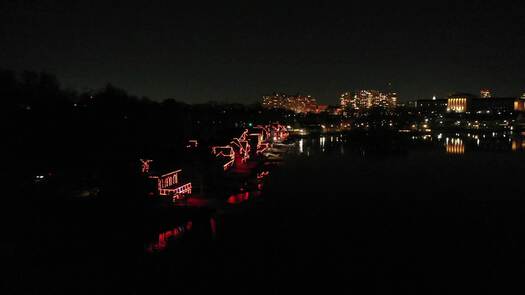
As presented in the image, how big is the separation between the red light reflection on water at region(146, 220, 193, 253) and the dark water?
0.03m

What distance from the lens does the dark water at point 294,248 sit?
22.8ft

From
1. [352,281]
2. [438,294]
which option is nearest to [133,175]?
[352,281]

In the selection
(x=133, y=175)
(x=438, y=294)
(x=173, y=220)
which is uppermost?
(x=133, y=175)

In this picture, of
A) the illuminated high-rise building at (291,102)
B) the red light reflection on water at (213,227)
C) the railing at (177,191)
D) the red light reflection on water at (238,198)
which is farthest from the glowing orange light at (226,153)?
the illuminated high-rise building at (291,102)

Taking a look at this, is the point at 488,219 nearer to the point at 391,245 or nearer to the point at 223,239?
the point at 391,245

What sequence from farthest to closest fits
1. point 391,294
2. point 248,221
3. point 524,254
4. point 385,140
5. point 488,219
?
point 385,140 < point 488,219 < point 248,221 < point 524,254 < point 391,294

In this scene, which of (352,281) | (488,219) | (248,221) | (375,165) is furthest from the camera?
(375,165)

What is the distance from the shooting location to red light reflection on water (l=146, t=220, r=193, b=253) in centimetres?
794

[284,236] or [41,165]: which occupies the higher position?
[41,165]

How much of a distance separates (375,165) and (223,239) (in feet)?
42.9

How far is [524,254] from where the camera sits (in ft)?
27.5

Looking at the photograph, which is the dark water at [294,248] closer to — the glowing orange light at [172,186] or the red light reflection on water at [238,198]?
the red light reflection on water at [238,198]

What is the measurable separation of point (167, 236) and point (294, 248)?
2.24 m

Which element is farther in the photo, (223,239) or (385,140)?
(385,140)
